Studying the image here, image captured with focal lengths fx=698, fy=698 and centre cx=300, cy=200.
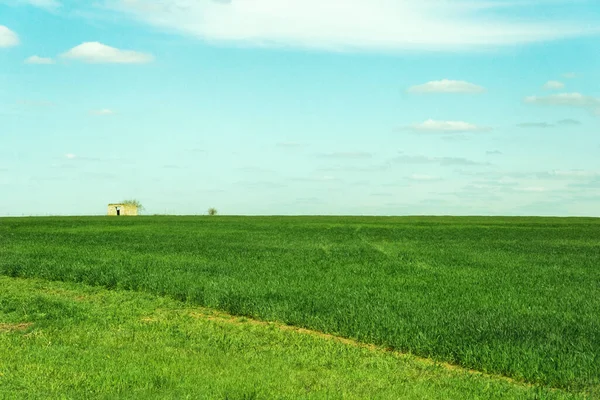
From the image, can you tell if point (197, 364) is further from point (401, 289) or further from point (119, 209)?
point (119, 209)

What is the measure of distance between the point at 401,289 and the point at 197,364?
879 centimetres

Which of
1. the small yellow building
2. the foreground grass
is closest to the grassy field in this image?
the foreground grass

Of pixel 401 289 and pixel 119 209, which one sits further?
pixel 119 209

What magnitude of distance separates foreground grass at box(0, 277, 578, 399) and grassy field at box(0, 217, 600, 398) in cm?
74

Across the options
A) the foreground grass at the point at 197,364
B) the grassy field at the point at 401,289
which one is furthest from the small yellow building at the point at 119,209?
the foreground grass at the point at 197,364

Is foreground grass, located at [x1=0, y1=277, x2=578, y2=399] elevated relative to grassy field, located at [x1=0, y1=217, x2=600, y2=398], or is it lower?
lower

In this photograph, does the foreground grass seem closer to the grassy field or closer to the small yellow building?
the grassy field

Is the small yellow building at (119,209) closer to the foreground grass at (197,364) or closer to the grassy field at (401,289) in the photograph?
the grassy field at (401,289)

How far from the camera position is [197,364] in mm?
11367

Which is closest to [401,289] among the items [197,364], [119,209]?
[197,364]

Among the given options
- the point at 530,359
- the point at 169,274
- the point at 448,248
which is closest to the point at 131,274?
the point at 169,274

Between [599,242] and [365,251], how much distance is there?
18562mm

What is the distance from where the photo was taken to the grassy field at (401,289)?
12.4 metres

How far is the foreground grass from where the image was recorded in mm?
9992
